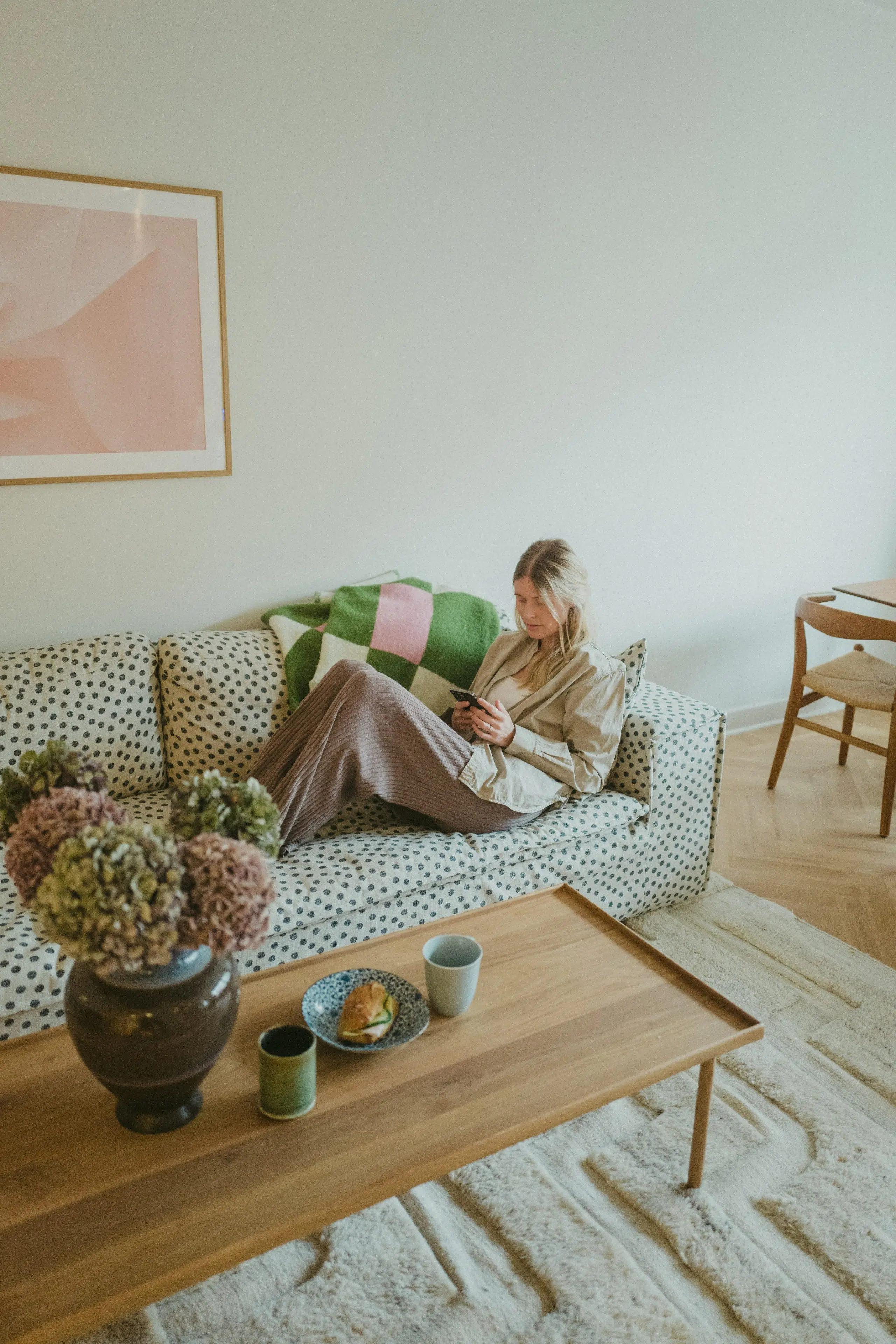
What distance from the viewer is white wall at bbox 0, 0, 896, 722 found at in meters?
2.31

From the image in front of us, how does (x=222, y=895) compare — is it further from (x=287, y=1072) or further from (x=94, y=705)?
(x=94, y=705)

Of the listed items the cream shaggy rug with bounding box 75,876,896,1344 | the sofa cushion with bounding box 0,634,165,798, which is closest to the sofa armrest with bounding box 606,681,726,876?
the cream shaggy rug with bounding box 75,876,896,1344

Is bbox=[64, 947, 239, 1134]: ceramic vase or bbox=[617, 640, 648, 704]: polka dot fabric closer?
bbox=[64, 947, 239, 1134]: ceramic vase

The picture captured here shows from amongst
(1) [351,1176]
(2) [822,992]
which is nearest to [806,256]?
(2) [822,992]

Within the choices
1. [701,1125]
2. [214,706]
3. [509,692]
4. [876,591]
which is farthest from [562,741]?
[876,591]

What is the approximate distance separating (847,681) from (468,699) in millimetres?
1542

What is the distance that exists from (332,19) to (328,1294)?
2.69m

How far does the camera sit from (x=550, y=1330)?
144cm

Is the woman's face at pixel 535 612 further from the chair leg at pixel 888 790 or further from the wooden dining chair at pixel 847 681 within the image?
the chair leg at pixel 888 790

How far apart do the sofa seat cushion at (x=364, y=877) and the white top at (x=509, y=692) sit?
0.30m

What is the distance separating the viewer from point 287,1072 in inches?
50.9

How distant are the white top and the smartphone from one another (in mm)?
98

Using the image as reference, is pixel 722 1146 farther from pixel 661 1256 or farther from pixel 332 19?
pixel 332 19

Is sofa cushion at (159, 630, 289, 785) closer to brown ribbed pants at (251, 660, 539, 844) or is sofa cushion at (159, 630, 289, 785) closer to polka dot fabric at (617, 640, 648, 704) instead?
brown ribbed pants at (251, 660, 539, 844)
